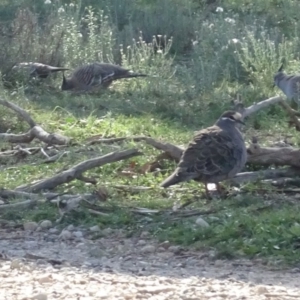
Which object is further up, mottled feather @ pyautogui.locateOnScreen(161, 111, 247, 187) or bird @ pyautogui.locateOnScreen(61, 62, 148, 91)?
mottled feather @ pyautogui.locateOnScreen(161, 111, 247, 187)

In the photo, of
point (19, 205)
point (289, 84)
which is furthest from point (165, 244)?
point (289, 84)

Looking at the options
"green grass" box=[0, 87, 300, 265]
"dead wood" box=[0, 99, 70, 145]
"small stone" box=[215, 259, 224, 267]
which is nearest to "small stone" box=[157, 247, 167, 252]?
"green grass" box=[0, 87, 300, 265]

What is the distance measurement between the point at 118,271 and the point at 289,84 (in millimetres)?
6027

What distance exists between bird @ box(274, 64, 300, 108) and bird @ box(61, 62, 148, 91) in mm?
1825

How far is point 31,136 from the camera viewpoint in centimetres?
1009

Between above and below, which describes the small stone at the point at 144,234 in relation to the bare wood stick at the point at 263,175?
below

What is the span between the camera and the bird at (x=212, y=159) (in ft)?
26.6

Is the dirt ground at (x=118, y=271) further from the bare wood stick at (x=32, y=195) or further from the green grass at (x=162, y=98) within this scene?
the bare wood stick at (x=32, y=195)

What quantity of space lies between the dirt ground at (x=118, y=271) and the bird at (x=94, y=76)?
18.2 ft

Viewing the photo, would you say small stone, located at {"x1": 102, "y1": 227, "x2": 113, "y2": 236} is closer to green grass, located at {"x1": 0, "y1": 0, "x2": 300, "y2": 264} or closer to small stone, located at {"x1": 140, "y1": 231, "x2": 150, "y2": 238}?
green grass, located at {"x1": 0, "y1": 0, "x2": 300, "y2": 264}

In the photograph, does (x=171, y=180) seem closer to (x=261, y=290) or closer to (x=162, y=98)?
(x=261, y=290)

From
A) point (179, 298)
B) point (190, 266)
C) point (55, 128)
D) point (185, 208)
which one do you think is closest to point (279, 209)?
point (185, 208)

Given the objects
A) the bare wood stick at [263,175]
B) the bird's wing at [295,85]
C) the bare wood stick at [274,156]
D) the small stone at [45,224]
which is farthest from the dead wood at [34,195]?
the bird's wing at [295,85]

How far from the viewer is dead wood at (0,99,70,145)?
995 centimetres
